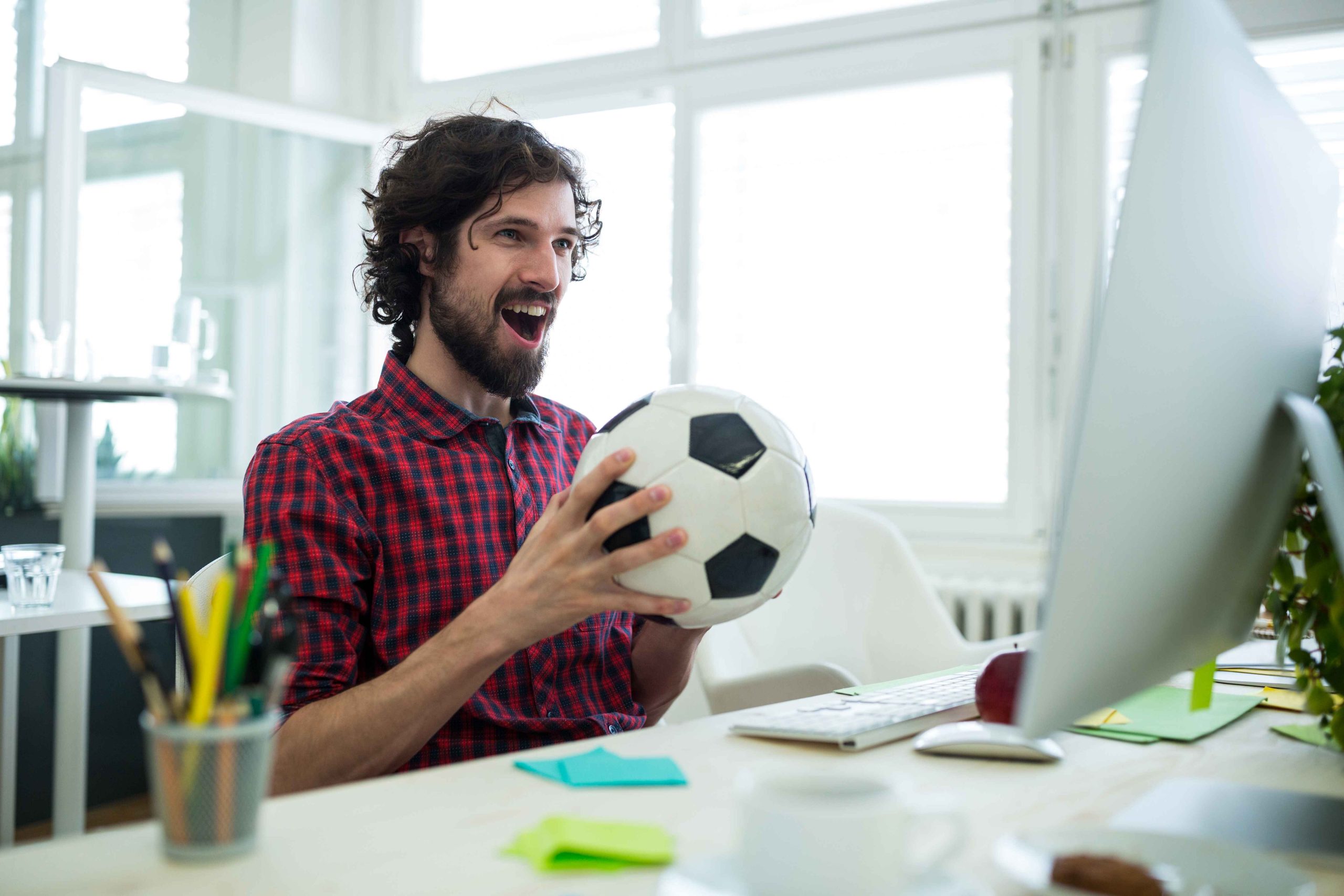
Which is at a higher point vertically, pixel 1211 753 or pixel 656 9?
pixel 656 9

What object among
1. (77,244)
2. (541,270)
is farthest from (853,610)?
(77,244)

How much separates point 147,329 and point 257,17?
125 centimetres

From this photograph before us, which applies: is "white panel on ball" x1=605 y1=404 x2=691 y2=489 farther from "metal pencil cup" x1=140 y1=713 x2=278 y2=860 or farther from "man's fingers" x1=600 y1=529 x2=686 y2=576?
"metal pencil cup" x1=140 y1=713 x2=278 y2=860

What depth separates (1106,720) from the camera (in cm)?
100

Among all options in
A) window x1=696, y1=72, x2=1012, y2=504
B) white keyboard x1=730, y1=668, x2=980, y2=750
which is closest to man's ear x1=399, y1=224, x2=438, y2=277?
white keyboard x1=730, y1=668, x2=980, y2=750

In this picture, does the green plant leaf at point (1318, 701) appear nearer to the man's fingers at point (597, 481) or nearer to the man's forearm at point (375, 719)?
the man's fingers at point (597, 481)

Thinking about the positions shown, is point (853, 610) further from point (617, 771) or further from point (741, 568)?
point (617, 771)

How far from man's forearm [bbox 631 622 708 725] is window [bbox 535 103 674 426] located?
2.16 meters

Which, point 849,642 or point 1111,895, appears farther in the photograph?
point 849,642

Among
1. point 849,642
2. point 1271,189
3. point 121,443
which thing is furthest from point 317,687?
point 121,443

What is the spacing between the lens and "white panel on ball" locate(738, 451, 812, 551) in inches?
37.3

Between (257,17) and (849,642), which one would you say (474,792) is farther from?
(257,17)

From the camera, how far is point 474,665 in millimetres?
1063

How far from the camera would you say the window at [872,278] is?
9.86 feet
